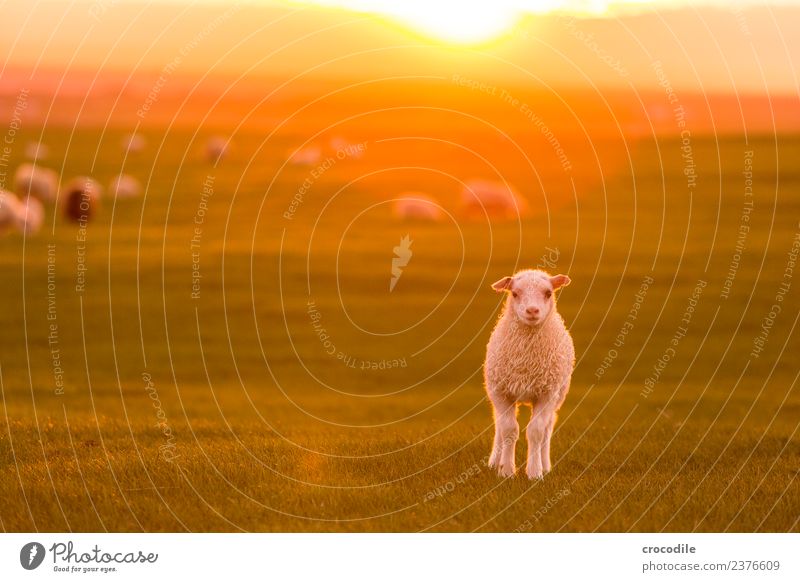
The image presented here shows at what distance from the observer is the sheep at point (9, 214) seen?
23281 millimetres

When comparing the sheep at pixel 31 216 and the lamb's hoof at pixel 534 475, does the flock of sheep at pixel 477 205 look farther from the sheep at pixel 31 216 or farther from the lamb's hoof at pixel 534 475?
the lamb's hoof at pixel 534 475

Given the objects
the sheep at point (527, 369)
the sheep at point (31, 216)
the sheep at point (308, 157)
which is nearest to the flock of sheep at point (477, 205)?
the sheep at point (308, 157)

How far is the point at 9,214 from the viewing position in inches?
Answer: 937

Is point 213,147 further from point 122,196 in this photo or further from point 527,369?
point 527,369

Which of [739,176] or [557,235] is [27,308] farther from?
[739,176]

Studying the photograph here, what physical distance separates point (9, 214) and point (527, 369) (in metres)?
17.5

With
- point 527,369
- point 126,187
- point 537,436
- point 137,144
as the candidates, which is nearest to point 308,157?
point 126,187

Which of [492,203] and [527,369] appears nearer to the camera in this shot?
[527,369]

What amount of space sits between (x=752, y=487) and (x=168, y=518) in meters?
4.87

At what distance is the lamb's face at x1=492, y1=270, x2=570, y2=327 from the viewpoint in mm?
8836

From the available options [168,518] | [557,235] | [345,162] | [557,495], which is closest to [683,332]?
[557,235]

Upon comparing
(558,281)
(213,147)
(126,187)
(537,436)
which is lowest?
(537,436)

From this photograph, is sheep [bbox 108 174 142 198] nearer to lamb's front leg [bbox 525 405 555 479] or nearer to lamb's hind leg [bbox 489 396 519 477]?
lamb's hind leg [bbox 489 396 519 477]
